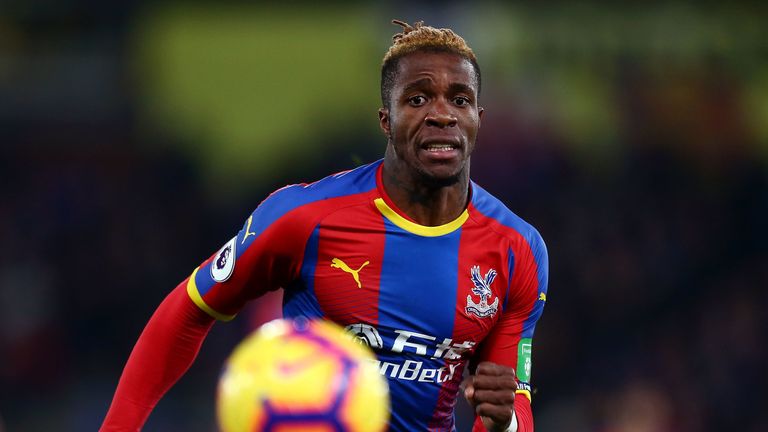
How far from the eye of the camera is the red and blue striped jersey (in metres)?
4.30

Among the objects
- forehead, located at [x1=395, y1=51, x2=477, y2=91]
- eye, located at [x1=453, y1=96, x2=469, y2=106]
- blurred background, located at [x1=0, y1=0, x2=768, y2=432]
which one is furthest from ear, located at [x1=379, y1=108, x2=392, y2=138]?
blurred background, located at [x1=0, y1=0, x2=768, y2=432]

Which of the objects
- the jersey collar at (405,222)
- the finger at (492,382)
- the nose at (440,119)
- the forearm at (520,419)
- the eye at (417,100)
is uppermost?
the eye at (417,100)

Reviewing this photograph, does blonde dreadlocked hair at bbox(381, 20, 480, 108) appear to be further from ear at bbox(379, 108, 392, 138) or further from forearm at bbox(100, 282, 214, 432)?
forearm at bbox(100, 282, 214, 432)

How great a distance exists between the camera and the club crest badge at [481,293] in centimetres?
438

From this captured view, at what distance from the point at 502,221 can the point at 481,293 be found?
0.29m

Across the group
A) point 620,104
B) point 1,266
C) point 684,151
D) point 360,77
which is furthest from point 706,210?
point 1,266

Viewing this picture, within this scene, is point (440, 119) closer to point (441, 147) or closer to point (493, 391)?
point (441, 147)

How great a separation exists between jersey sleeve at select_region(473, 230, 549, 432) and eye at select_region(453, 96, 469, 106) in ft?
1.81

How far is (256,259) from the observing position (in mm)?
4242

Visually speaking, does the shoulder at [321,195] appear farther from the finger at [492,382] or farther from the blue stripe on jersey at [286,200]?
the finger at [492,382]

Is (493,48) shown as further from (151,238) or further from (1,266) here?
(1,266)

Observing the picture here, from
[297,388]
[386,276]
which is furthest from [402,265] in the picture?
[297,388]

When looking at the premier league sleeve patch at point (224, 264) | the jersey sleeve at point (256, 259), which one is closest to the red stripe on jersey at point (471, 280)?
the jersey sleeve at point (256, 259)

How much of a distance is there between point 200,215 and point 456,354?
9.20 meters
